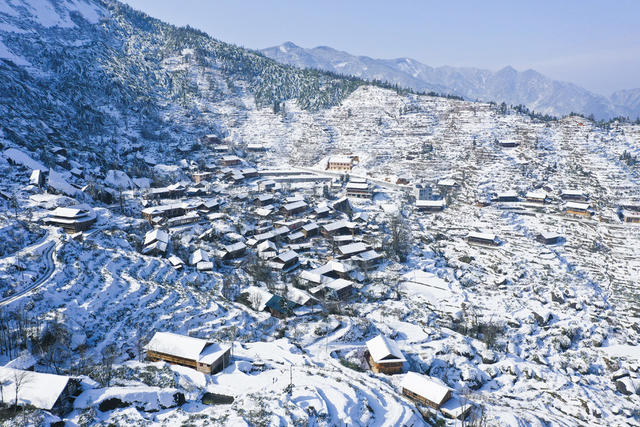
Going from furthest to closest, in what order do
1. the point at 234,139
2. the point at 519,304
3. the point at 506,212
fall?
1. the point at 234,139
2. the point at 506,212
3. the point at 519,304

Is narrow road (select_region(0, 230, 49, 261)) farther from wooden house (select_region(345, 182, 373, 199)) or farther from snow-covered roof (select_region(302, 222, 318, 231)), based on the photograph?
wooden house (select_region(345, 182, 373, 199))

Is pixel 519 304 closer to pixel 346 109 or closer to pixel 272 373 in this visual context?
pixel 272 373

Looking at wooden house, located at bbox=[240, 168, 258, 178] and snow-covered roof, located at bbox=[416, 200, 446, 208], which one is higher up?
wooden house, located at bbox=[240, 168, 258, 178]

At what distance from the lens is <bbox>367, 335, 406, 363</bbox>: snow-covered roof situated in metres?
44.7

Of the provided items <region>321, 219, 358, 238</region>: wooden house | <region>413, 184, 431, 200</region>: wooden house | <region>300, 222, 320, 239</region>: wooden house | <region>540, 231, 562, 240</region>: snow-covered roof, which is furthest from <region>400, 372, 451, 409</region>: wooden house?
<region>413, 184, 431, 200</region>: wooden house

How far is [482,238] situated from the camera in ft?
279

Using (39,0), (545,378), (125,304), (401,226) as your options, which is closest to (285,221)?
(401,226)

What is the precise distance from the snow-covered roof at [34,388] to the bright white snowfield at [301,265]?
5.4 inches

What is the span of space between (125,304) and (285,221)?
4352 centimetres

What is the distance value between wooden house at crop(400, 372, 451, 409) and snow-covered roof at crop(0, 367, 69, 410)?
32412 mm

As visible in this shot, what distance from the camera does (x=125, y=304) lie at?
4994 cm

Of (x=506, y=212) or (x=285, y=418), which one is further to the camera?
(x=506, y=212)

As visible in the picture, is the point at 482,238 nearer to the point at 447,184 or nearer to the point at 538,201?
the point at 538,201

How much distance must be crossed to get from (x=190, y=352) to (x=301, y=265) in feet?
115
